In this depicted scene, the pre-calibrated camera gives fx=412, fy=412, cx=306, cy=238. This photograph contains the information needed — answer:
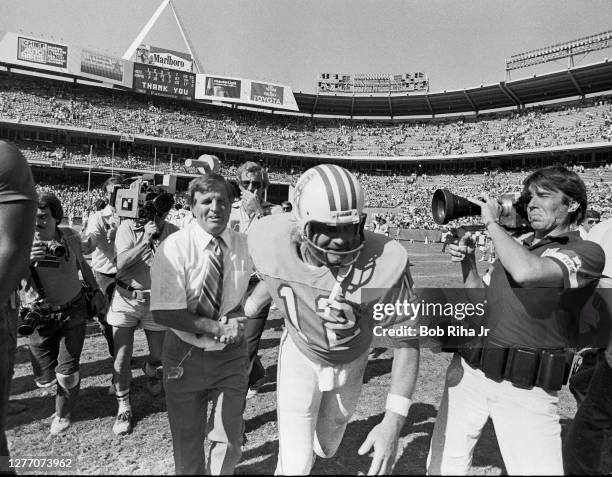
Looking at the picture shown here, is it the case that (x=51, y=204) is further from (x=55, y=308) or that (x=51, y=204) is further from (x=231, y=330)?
(x=231, y=330)

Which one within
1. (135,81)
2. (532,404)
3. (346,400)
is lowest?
(346,400)

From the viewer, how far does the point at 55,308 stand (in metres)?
3.76

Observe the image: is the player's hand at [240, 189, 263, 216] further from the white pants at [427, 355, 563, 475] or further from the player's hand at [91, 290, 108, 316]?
the white pants at [427, 355, 563, 475]

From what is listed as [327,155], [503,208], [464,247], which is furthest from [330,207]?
[327,155]

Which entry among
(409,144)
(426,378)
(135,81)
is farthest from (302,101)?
(426,378)

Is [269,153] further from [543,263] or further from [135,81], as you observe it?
[543,263]

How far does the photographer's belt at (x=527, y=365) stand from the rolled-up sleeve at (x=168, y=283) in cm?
180

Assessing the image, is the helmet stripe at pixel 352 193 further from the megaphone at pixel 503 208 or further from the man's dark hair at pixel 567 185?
the man's dark hair at pixel 567 185

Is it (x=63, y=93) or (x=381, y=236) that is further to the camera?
(x=63, y=93)

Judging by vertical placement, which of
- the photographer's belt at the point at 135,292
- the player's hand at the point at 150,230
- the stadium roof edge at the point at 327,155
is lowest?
the photographer's belt at the point at 135,292

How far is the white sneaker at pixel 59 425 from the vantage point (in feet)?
12.0

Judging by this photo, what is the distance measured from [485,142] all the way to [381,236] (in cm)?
4739

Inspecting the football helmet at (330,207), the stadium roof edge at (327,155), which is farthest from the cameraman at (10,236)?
the stadium roof edge at (327,155)

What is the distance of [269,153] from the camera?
156 ft
